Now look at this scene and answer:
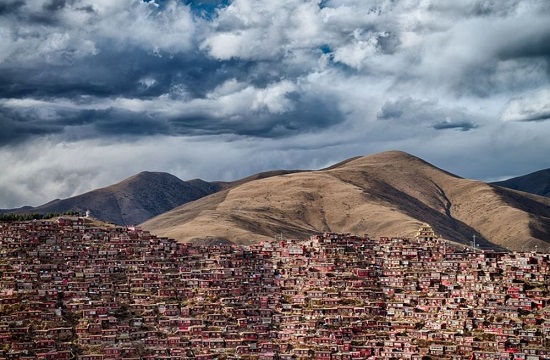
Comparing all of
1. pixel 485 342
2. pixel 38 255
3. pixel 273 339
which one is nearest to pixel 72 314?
pixel 38 255

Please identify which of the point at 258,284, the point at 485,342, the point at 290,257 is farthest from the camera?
the point at 290,257

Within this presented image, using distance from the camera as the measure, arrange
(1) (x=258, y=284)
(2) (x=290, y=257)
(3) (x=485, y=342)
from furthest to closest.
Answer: (2) (x=290, y=257)
(1) (x=258, y=284)
(3) (x=485, y=342)

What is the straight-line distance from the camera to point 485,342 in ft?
389

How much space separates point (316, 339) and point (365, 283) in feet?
60.5

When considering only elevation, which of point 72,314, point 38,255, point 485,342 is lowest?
point 485,342

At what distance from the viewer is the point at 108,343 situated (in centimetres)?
11881

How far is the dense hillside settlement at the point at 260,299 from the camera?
390 ft

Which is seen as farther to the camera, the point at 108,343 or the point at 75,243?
the point at 75,243

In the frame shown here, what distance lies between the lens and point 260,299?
438ft

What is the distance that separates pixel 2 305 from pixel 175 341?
22.8 m

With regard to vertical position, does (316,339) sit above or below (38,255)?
below

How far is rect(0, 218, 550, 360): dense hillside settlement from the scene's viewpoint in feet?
390

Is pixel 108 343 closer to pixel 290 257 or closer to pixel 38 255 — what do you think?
pixel 38 255

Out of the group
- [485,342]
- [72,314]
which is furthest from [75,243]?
[485,342]
